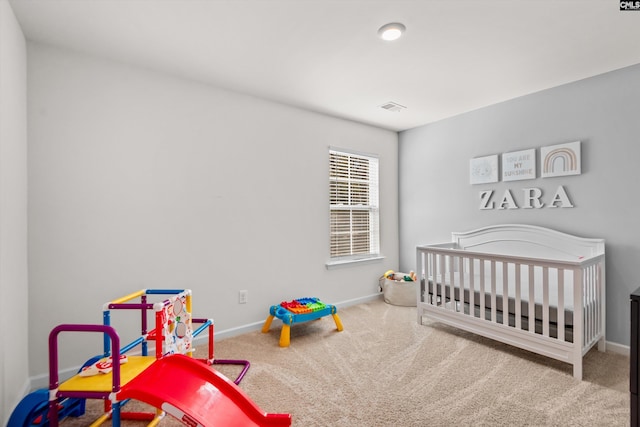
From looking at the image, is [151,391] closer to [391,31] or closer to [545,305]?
[391,31]

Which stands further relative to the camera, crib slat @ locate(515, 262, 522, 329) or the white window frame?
the white window frame

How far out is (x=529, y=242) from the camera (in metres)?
2.89

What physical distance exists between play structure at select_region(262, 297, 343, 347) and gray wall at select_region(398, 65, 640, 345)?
6.09 feet

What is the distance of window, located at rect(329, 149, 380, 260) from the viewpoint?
3637 millimetres

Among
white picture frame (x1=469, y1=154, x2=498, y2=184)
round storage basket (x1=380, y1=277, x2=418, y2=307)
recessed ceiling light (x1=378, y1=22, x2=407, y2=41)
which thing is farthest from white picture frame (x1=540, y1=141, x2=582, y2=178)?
recessed ceiling light (x1=378, y1=22, x2=407, y2=41)

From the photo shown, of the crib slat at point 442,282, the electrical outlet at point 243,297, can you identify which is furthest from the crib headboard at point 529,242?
the electrical outlet at point 243,297

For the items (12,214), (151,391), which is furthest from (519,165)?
(12,214)

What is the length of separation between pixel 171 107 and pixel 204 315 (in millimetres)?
1804

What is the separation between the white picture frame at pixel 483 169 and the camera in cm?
318

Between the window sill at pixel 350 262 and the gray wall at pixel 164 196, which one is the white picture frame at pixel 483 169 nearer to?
the window sill at pixel 350 262

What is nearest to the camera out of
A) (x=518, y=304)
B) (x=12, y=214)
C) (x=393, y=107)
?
(x=12, y=214)

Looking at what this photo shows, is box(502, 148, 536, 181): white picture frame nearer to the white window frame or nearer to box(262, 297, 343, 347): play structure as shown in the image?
the white window frame

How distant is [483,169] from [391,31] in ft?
6.64

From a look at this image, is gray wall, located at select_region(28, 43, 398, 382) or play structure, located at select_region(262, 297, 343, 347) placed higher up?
gray wall, located at select_region(28, 43, 398, 382)
